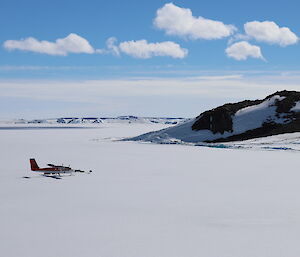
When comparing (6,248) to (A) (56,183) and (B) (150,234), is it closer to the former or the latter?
(B) (150,234)

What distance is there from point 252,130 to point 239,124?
10.5ft

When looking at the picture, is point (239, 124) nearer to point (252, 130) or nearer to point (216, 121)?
point (252, 130)

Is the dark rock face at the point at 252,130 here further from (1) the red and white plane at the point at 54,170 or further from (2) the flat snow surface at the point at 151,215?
(1) the red and white plane at the point at 54,170

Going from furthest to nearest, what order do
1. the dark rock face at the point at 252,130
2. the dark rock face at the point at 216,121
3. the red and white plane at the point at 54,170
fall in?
the dark rock face at the point at 216,121
the dark rock face at the point at 252,130
the red and white plane at the point at 54,170

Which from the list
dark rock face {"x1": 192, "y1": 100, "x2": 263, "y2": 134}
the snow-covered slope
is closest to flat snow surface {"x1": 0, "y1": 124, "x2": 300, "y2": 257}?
the snow-covered slope

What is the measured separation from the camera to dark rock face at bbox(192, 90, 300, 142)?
65875 millimetres

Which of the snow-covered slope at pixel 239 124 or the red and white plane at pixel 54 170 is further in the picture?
the snow-covered slope at pixel 239 124

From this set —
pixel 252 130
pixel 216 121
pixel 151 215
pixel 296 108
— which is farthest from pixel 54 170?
pixel 296 108

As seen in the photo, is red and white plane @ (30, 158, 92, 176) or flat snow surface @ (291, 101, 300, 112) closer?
red and white plane @ (30, 158, 92, 176)

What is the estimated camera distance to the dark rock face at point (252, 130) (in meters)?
65.9

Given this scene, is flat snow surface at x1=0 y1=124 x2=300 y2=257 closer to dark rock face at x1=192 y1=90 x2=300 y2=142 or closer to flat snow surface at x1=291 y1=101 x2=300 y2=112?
dark rock face at x1=192 y1=90 x2=300 y2=142

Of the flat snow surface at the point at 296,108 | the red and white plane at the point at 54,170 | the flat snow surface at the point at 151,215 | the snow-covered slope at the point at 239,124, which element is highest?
the flat snow surface at the point at 296,108

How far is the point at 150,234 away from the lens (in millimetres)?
11883

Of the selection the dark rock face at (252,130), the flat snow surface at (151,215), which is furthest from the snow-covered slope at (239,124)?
the flat snow surface at (151,215)
